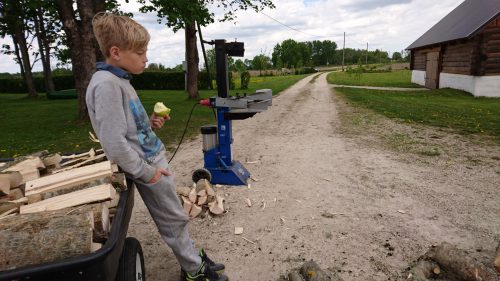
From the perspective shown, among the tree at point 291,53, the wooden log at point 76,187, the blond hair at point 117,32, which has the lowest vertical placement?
the wooden log at point 76,187

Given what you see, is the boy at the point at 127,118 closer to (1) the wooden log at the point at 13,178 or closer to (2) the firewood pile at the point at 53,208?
(2) the firewood pile at the point at 53,208

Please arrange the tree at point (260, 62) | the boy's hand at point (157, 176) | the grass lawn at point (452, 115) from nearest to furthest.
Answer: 1. the boy's hand at point (157, 176)
2. the grass lawn at point (452, 115)
3. the tree at point (260, 62)

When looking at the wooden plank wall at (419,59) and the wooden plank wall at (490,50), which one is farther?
the wooden plank wall at (419,59)

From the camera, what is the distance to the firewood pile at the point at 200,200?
4219 millimetres

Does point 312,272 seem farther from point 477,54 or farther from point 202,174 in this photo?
point 477,54

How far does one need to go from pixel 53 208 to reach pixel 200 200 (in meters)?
2.29

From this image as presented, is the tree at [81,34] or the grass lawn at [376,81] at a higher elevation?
the tree at [81,34]

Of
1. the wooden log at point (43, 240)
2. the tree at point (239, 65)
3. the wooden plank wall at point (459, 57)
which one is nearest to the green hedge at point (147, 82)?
the tree at point (239, 65)

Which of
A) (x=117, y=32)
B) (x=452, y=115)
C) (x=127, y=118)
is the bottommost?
(x=452, y=115)

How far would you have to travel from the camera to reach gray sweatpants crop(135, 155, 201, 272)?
2471mm

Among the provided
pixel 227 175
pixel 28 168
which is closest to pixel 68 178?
pixel 28 168

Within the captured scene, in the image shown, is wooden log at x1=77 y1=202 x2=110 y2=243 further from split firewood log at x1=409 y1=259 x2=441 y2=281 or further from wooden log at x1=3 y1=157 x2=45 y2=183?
split firewood log at x1=409 y1=259 x2=441 y2=281

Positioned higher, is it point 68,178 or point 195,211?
point 68,178

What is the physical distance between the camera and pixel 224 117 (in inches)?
183
